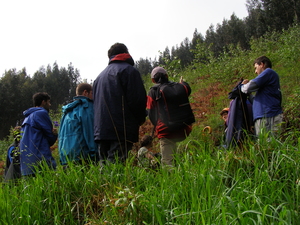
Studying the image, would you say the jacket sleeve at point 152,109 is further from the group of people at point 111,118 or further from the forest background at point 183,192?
the forest background at point 183,192

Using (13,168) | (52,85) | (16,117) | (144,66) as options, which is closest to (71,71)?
(52,85)

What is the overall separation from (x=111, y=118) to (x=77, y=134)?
0.62m

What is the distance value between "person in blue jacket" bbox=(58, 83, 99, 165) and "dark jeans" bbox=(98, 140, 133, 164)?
0.17m

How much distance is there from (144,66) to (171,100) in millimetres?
76796

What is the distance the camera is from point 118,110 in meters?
3.65

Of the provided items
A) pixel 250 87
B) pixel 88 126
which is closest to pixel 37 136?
pixel 88 126

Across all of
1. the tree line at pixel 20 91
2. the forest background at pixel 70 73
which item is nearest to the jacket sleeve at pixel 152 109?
the forest background at pixel 70 73

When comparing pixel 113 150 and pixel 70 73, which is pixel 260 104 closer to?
pixel 113 150

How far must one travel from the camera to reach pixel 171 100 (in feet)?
13.6

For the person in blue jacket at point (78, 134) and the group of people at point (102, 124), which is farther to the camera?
the person in blue jacket at point (78, 134)

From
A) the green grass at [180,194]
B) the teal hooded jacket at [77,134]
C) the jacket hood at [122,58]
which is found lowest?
the green grass at [180,194]

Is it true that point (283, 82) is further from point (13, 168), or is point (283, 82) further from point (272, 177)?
point (13, 168)

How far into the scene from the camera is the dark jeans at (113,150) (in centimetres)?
353

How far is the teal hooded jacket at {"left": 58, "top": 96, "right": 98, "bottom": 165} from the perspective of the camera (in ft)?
12.2
